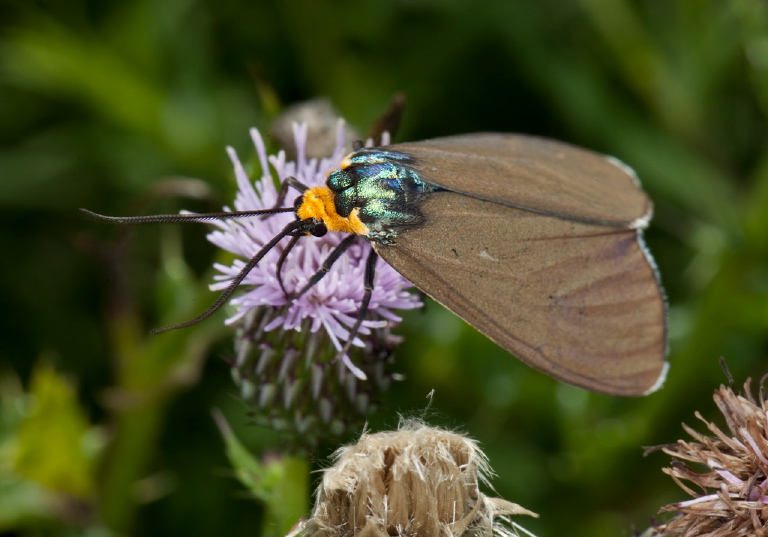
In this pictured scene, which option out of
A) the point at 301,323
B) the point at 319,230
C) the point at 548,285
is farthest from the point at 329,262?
the point at 548,285

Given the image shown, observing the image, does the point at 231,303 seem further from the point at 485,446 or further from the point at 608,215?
the point at 485,446

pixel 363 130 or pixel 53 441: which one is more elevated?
pixel 363 130

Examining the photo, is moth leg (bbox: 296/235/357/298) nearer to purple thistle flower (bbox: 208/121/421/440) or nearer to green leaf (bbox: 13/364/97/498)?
purple thistle flower (bbox: 208/121/421/440)

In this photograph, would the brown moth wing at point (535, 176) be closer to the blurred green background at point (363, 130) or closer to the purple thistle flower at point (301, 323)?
the purple thistle flower at point (301, 323)

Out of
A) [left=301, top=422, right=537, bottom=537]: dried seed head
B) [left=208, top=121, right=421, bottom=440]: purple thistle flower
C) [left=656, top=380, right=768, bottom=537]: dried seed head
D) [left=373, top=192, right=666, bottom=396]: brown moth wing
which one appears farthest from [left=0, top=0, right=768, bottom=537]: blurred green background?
[left=301, top=422, right=537, bottom=537]: dried seed head

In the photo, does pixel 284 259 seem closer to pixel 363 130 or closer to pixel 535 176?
pixel 535 176

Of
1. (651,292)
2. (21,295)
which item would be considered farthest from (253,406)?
(21,295)
